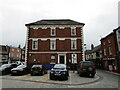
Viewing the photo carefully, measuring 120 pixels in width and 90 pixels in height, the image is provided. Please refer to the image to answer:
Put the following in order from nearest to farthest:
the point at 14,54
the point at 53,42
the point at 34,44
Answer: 1. the point at 53,42
2. the point at 34,44
3. the point at 14,54

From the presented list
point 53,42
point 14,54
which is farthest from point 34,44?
point 14,54

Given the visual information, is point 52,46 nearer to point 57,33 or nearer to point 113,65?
point 57,33

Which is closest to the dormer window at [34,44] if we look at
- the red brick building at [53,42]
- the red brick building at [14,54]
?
the red brick building at [53,42]

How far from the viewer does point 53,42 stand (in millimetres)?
24516

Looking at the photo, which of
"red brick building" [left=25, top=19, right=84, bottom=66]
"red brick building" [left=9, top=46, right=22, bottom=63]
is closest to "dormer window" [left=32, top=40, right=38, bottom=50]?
"red brick building" [left=25, top=19, right=84, bottom=66]

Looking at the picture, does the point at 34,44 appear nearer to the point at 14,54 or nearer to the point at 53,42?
the point at 53,42

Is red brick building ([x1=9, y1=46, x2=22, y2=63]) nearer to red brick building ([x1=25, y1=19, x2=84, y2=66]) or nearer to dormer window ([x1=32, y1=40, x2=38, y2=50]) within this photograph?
dormer window ([x1=32, y1=40, x2=38, y2=50])

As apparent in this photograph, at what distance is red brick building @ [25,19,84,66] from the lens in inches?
937

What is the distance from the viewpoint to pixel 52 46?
24.3m

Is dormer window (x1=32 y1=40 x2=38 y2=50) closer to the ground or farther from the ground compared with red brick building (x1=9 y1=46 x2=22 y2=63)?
farther from the ground

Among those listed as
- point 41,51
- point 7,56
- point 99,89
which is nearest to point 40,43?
point 41,51

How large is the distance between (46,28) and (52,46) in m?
4.39

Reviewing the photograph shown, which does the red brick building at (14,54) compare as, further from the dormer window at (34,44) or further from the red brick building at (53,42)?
the red brick building at (53,42)

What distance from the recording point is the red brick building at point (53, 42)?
2380cm
